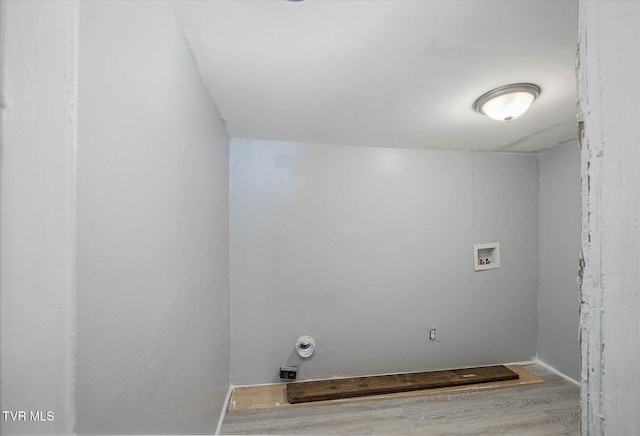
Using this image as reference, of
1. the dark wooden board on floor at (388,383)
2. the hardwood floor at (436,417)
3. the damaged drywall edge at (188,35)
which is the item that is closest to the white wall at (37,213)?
the damaged drywall edge at (188,35)

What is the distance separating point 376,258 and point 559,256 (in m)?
1.83

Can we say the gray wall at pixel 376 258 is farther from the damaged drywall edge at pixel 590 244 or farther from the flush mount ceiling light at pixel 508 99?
the damaged drywall edge at pixel 590 244

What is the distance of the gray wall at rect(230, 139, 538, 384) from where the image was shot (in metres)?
2.40

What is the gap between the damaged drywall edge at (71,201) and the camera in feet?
1.48

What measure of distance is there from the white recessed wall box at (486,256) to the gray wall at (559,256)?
0.51 meters

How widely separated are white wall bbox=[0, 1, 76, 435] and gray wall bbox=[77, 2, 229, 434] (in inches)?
2.3

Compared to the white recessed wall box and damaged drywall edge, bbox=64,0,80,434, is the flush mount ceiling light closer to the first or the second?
the white recessed wall box

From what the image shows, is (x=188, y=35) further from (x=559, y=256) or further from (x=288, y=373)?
(x=559, y=256)

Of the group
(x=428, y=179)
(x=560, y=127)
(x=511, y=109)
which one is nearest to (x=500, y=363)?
(x=428, y=179)

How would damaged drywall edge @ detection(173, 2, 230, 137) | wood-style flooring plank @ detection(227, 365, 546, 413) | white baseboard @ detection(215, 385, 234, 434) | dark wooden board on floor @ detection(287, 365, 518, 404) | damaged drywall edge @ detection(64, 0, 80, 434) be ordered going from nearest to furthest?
damaged drywall edge @ detection(64, 0, 80, 434) → damaged drywall edge @ detection(173, 2, 230, 137) → white baseboard @ detection(215, 385, 234, 434) → wood-style flooring plank @ detection(227, 365, 546, 413) → dark wooden board on floor @ detection(287, 365, 518, 404)

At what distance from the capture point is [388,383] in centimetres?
237

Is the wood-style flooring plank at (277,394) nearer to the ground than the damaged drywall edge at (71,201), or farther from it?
nearer to the ground

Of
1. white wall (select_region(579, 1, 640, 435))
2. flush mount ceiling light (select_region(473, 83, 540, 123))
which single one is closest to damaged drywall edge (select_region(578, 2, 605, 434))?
white wall (select_region(579, 1, 640, 435))

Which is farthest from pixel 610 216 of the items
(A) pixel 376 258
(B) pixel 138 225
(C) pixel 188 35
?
(A) pixel 376 258
